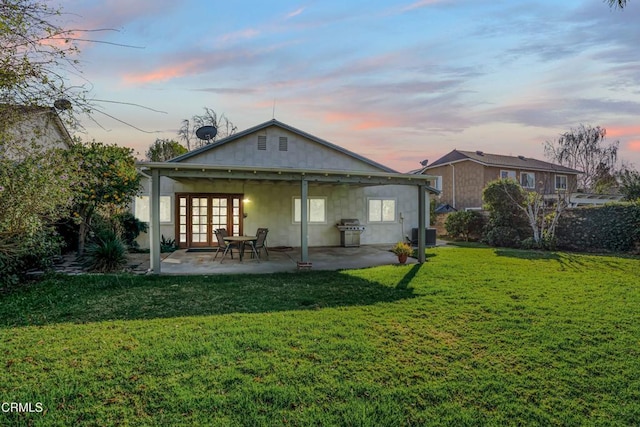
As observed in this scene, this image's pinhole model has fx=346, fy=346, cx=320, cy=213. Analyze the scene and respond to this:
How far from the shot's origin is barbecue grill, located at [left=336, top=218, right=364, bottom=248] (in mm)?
13914

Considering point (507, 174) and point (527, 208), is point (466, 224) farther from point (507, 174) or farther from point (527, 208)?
point (507, 174)

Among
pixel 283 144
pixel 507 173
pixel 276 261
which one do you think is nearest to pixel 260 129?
pixel 283 144

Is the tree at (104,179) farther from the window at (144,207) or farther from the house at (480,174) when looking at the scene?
the house at (480,174)

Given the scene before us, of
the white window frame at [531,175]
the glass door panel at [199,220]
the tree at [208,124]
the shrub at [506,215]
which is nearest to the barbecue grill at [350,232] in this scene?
the glass door panel at [199,220]

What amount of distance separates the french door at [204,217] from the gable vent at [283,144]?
2540mm

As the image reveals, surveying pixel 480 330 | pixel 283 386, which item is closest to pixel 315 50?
pixel 480 330

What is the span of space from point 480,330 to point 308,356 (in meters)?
2.38

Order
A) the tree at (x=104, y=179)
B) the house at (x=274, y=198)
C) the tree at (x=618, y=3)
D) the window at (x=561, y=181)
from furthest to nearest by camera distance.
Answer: the window at (x=561, y=181), the house at (x=274, y=198), the tree at (x=104, y=179), the tree at (x=618, y=3)

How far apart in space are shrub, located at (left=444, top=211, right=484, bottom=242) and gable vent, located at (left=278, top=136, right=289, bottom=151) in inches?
394

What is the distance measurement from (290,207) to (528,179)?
1966cm

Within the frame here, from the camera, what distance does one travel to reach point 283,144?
1307 centimetres

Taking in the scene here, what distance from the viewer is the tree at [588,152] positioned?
28188 millimetres

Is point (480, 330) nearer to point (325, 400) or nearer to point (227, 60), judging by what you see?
point (325, 400)

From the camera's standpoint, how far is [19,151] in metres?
5.15
